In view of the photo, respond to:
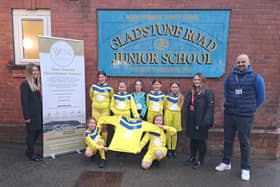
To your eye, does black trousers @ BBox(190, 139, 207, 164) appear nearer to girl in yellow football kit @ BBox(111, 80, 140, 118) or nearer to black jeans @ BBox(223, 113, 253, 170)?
black jeans @ BBox(223, 113, 253, 170)

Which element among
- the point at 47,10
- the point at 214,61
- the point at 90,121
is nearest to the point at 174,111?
the point at 214,61

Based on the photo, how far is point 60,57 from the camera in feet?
14.0

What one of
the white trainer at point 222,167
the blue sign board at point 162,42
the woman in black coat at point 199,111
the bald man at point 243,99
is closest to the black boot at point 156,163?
the woman in black coat at point 199,111

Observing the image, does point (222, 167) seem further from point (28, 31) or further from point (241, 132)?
point (28, 31)

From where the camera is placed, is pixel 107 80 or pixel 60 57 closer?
pixel 60 57

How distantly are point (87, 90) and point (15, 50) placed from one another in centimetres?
170

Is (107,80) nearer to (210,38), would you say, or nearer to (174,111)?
(174,111)

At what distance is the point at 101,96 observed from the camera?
4.41 m

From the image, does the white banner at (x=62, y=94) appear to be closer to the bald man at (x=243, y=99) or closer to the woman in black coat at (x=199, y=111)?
the woman in black coat at (x=199, y=111)

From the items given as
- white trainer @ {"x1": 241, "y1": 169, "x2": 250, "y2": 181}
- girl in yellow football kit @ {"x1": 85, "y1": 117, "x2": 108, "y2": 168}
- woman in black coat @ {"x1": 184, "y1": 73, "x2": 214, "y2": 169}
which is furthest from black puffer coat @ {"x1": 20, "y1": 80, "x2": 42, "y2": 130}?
white trainer @ {"x1": 241, "y1": 169, "x2": 250, "y2": 181}

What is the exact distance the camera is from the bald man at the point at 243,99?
3559mm

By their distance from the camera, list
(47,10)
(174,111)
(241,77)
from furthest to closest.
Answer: (47,10) < (174,111) < (241,77)

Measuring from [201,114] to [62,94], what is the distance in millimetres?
2487

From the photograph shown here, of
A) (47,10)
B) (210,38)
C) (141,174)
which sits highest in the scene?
(47,10)
